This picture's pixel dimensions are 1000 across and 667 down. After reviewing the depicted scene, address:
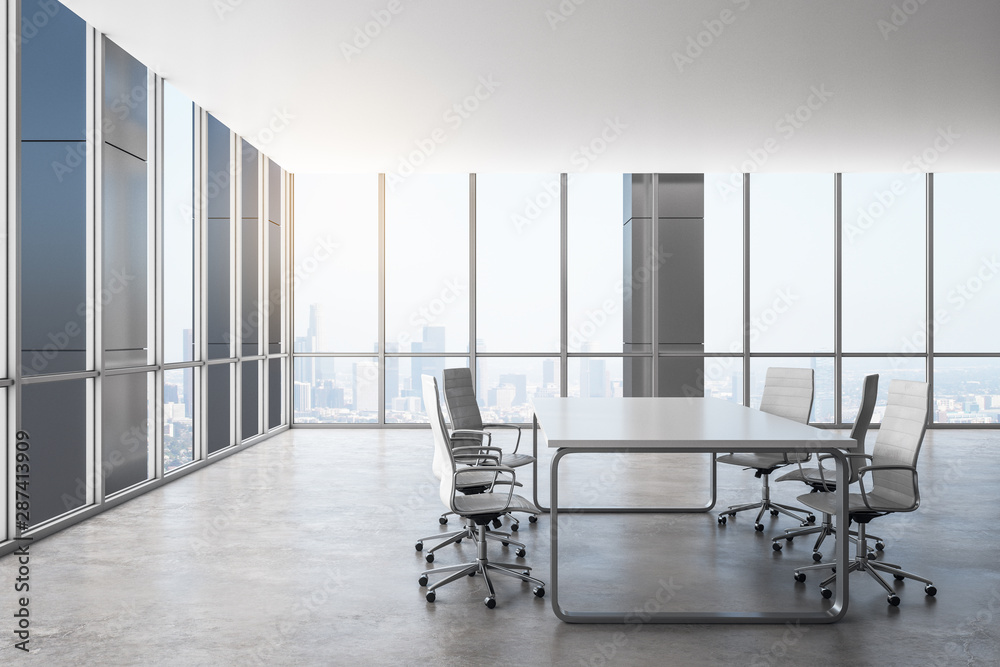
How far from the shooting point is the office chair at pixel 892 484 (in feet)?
11.8

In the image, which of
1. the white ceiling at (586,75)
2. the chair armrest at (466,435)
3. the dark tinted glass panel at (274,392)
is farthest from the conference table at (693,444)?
the dark tinted glass panel at (274,392)

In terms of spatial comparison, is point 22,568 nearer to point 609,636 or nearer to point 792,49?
point 609,636

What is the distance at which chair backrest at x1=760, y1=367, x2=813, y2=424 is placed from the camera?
5289mm

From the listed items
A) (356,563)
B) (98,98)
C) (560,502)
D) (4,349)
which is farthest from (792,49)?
(4,349)

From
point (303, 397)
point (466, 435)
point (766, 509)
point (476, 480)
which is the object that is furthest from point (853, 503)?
point (303, 397)

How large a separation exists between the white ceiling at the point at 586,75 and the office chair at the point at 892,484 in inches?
109

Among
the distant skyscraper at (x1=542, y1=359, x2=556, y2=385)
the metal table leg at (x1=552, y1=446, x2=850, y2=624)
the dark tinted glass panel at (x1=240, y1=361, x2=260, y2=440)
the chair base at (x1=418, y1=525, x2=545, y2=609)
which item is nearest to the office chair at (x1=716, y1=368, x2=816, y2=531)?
the metal table leg at (x1=552, y1=446, x2=850, y2=624)

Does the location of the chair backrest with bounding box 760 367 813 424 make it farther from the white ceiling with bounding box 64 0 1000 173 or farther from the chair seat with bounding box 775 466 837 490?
the white ceiling with bounding box 64 0 1000 173

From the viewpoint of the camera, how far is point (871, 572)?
143 inches

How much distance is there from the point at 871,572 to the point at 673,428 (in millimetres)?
1254

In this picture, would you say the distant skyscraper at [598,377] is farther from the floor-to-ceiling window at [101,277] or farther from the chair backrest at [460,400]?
the floor-to-ceiling window at [101,277]

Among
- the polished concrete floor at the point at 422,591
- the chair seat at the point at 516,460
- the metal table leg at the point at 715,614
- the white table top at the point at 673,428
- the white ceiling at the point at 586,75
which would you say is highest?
the white ceiling at the point at 586,75

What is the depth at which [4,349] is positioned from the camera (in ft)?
14.2

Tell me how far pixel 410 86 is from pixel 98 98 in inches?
99.1
